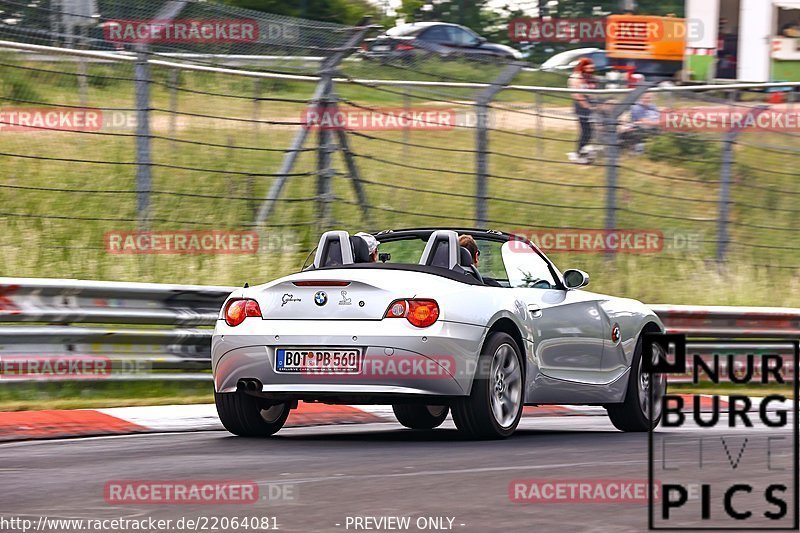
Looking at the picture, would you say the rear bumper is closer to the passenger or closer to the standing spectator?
the passenger

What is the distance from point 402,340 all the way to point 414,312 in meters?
0.18

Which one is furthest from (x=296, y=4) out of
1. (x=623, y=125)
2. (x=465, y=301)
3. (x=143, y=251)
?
(x=465, y=301)

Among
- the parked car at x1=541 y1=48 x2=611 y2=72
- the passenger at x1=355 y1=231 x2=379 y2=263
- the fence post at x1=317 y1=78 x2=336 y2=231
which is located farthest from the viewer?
the parked car at x1=541 y1=48 x2=611 y2=72

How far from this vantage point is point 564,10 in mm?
39281

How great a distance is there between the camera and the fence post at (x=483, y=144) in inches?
574

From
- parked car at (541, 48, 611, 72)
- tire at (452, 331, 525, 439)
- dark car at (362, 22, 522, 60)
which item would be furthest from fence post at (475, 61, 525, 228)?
dark car at (362, 22, 522, 60)

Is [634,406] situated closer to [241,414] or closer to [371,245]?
[371,245]

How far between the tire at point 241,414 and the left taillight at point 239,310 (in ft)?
1.40

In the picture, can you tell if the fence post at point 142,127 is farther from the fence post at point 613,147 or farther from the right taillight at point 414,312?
the fence post at point 613,147

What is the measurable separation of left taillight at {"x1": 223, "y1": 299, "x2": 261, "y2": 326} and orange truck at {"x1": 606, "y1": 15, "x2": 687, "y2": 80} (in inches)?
943

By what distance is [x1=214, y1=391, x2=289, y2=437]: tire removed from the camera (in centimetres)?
906

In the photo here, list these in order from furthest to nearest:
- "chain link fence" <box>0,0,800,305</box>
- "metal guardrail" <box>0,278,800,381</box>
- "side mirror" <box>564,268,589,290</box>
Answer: "chain link fence" <box>0,0,800,305</box> → "metal guardrail" <box>0,278,800,381</box> → "side mirror" <box>564,268,589,290</box>

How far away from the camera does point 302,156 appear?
14.5 m

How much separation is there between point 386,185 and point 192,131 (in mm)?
1986
